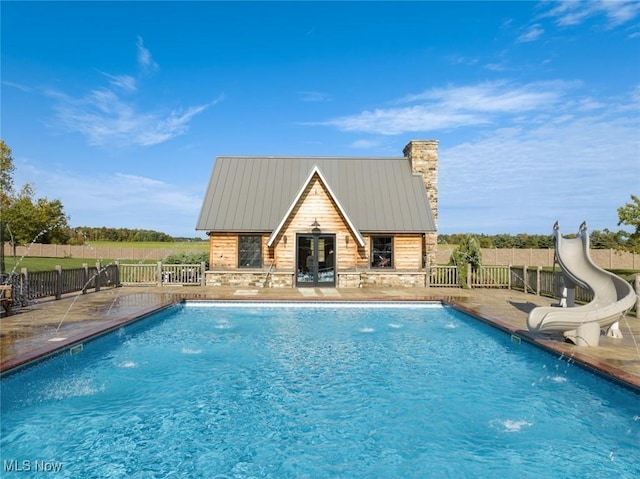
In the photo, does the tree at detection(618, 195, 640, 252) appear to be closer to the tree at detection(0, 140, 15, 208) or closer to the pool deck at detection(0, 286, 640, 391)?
the pool deck at detection(0, 286, 640, 391)

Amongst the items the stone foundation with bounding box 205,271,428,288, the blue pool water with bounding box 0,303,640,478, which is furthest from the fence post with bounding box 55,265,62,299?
the blue pool water with bounding box 0,303,640,478

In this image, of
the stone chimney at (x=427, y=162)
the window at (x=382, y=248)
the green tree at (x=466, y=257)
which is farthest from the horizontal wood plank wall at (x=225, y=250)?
the stone chimney at (x=427, y=162)

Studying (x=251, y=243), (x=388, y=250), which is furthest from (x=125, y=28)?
(x=388, y=250)

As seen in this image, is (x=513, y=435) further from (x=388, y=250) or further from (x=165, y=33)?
(x=165, y=33)

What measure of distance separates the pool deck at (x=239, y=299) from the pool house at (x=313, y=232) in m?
1.28

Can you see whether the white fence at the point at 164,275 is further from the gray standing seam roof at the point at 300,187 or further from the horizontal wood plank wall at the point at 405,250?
the horizontal wood plank wall at the point at 405,250

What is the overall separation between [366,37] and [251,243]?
12.8 m

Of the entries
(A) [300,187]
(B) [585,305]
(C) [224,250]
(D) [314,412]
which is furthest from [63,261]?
(B) [585,305]

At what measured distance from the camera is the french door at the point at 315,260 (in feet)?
61.9

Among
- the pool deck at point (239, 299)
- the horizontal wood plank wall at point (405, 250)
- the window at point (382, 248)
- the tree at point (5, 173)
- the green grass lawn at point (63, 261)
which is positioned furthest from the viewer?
the tree at point (5, 173)

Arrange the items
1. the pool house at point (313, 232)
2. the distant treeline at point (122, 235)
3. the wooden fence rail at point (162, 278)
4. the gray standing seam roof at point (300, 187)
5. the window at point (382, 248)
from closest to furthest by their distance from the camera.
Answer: the wooden fence rail at point (162, 278) → the pool house at point (313, 232) → the gray standing seam roof at point (300, 187) → the window at point (382, 248) → the distant treeline at point (122, 235)

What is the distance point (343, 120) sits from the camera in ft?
85.4

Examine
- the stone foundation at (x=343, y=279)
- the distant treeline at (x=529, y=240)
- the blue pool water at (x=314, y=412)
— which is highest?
the distant treeline at (x=529, y=240)

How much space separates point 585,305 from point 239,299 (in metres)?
10.5
